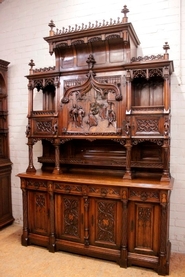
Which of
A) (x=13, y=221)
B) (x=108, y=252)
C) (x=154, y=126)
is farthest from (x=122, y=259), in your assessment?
(x=13, y=221)

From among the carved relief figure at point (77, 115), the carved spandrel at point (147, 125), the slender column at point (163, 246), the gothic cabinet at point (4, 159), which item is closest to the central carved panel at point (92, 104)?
the carved relief figure at point (77, 115)

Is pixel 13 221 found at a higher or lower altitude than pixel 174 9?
lower

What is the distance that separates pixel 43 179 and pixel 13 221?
146 cm

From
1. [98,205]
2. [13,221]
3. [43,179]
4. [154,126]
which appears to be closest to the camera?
[154,126]

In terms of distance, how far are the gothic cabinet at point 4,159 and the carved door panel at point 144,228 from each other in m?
2.11

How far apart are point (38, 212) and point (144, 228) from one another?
1.37 meters

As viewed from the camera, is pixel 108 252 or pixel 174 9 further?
pixel 174 9

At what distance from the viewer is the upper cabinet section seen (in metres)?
2.54

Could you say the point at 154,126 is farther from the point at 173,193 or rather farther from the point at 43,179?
the point at 43,179

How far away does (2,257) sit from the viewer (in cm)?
271

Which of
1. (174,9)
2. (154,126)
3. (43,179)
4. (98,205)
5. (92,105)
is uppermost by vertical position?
(174,9)

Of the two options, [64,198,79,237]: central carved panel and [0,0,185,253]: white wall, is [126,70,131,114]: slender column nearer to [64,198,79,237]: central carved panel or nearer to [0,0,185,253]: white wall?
[0,0,185,253]: white wall

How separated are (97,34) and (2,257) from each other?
291 centimetres

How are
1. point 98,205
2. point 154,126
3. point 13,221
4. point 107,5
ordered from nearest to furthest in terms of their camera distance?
point 154,126 → point 98,205 → point 107,5 → point 13,221
